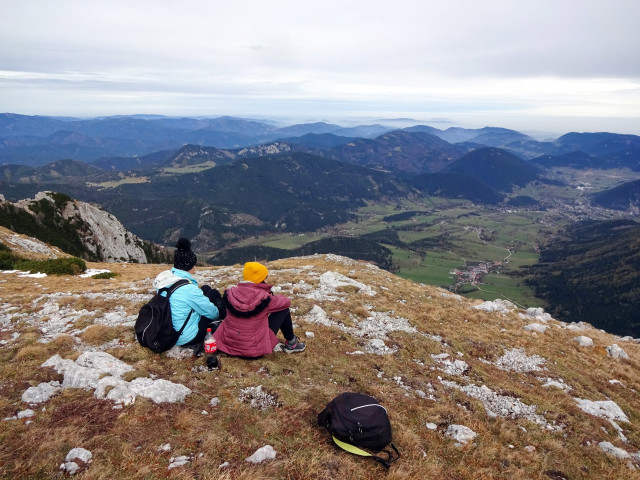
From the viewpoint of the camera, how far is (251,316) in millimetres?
10445

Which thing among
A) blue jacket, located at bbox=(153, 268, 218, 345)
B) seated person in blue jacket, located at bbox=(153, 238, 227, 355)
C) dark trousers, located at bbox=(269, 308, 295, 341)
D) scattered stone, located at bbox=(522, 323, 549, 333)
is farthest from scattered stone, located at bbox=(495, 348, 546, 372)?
blue jacket, located at bbox=(153, 268, 218, 345)

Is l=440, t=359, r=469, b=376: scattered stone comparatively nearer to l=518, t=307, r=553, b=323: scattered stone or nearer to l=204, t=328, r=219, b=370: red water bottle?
l=204, t=328, r=219, b=370: red water bottle

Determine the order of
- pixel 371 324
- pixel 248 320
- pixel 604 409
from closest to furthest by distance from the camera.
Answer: pixel 248 320, pixel 604 409, pixel 371 324

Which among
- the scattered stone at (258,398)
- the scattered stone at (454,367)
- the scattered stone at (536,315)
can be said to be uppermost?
the scattered stone at (258,398)

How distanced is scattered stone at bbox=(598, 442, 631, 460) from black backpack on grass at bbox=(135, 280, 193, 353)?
13.3 metres

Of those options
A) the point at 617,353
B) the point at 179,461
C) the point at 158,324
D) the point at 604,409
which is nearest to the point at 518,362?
the point at 604,409

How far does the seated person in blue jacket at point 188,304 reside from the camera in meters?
10.8

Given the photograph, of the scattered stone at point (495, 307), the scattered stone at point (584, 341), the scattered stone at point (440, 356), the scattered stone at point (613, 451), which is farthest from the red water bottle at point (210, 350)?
the scattered stone at point (584, 341)

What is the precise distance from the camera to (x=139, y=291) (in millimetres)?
20266

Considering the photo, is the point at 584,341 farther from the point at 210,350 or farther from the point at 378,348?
the point at 210,350

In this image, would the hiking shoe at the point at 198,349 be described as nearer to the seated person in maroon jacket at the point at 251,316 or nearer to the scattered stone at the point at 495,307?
the seated person in maroon jacket at the point at 251,316

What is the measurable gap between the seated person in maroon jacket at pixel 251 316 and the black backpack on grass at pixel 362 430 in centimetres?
386

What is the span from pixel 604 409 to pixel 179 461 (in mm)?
14467

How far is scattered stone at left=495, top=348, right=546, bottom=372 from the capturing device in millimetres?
14742
